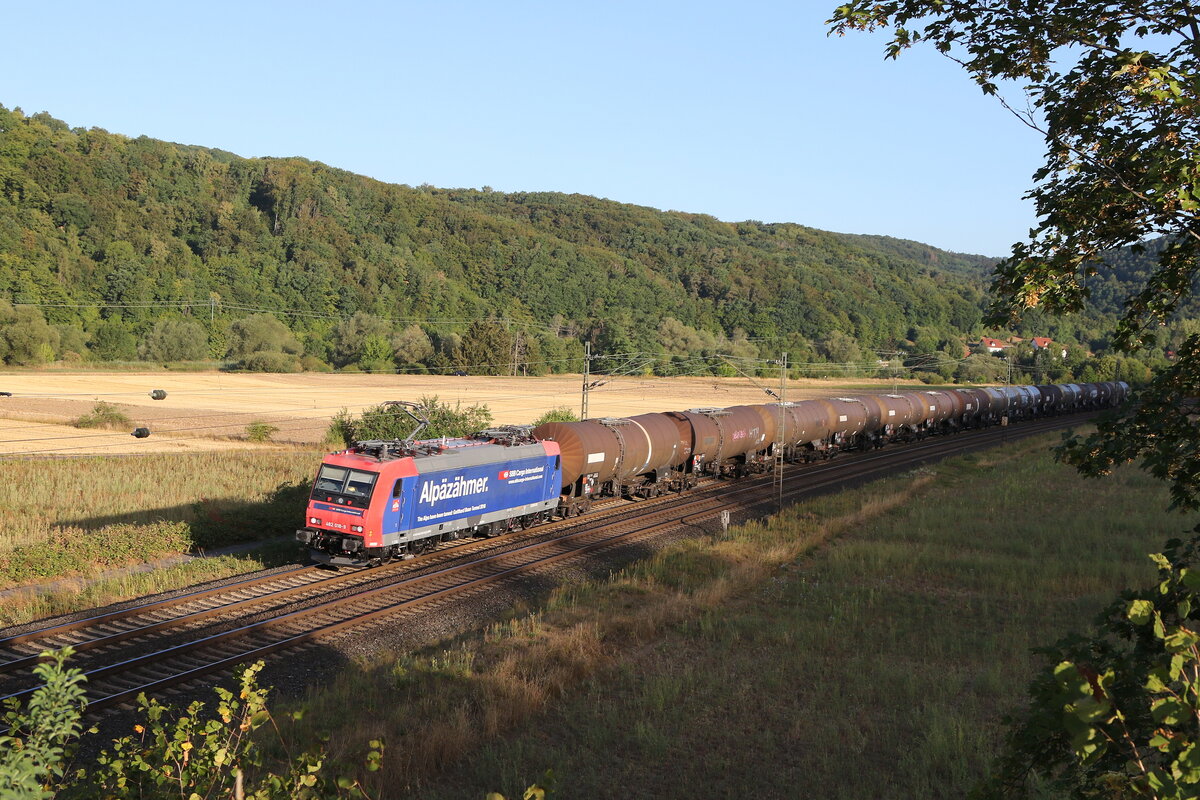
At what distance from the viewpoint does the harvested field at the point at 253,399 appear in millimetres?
51000

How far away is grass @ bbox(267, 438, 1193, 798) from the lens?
12.4 metres

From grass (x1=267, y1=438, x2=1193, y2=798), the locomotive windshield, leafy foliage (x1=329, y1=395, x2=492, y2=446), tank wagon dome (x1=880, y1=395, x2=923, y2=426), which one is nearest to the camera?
grass (x1=267, y1=438, x2=1193, y2=798)

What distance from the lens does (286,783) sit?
5602 mm

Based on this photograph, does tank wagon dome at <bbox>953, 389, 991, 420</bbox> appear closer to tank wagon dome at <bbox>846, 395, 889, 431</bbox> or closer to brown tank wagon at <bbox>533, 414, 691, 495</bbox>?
tank wagon dome at <bbox>846, 395, 889, 431</bbox>

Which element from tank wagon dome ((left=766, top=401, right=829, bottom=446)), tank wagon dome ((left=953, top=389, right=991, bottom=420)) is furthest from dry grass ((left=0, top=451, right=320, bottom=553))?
tank wagon dome ((left=953, top=389, right=991, bottom=420))

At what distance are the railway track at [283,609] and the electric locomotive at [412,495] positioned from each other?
79 centimetres

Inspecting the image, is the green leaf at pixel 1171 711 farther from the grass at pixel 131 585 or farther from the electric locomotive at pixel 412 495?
the grass at pixel 131 585

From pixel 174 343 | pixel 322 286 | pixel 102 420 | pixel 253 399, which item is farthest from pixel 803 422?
pixel 322 286

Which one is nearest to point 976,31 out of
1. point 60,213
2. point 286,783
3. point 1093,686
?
point 1093,686

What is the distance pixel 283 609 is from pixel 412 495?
4582mm

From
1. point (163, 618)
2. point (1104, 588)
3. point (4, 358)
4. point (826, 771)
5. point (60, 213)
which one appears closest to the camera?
point (826, 771)

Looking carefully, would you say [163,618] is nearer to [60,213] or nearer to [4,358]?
[4,358]

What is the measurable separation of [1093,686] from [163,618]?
1915cm

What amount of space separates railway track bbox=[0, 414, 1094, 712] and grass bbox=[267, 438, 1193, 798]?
8.26ft
